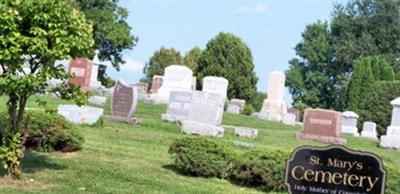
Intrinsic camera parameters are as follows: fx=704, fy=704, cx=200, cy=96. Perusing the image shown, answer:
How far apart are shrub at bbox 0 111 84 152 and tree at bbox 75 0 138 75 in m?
42.7

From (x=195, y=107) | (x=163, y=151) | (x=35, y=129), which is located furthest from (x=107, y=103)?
(x=35, y=129)

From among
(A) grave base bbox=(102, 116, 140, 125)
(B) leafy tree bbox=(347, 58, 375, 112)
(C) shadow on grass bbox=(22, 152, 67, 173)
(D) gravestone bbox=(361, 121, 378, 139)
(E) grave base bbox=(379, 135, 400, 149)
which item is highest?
(B) leafy tree bbox=(347, 58, 375, 112)

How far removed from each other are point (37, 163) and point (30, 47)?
7.46ft

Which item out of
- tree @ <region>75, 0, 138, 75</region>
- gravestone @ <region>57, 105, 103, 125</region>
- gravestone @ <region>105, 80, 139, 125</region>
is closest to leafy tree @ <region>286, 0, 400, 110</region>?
tree @ <region>75, 0, 138, 75</region>

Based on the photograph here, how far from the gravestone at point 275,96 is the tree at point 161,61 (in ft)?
91.3

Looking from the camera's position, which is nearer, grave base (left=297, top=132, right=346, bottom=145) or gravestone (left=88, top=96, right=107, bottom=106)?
grave base (left=297, top=132, right=346, bottom=145)

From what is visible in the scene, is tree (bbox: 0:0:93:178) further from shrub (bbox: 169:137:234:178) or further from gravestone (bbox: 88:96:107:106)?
gravestone (bbox: 88:96:107:106)

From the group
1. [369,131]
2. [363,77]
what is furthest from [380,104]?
[363,77]

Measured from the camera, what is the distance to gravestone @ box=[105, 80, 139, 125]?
19.3 metres

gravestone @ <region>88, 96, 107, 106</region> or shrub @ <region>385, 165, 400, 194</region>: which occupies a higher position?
gravestone @ <region>88, 96, 107, 106</region>

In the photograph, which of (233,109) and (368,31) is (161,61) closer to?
(368,31)

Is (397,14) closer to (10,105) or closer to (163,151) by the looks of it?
(163,151)

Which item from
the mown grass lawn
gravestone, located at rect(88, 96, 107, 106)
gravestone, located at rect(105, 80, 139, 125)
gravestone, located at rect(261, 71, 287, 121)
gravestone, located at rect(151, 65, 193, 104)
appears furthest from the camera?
gravestone, located at rect(261, 71, 287, 121)

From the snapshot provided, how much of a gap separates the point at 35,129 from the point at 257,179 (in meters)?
3.47
